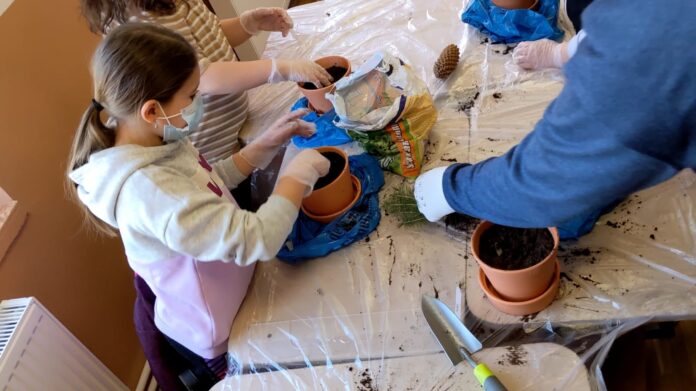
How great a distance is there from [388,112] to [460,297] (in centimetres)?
37

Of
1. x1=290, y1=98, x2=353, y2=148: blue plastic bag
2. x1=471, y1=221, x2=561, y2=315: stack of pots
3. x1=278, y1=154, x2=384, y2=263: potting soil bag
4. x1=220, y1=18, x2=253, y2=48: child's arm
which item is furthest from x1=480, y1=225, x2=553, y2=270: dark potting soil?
x1=220, y1=18, x2=253, y2=48: child's arm

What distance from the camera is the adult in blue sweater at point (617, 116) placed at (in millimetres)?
469

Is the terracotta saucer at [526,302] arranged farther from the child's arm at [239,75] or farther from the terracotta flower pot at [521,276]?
the child's arm at [239,75]

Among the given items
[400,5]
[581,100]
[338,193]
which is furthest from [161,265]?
[400,5]

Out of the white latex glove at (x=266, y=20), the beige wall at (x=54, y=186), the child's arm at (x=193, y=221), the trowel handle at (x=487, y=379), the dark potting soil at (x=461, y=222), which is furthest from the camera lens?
the white latex glove at (x=266, y=20)

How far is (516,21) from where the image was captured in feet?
3.97

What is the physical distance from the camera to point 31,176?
1.39 m

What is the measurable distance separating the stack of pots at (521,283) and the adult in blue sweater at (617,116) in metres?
0.12

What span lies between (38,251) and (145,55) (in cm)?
79

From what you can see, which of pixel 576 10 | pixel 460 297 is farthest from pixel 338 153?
pixel 576 10

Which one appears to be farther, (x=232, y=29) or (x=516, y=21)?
(x=232, y=29)

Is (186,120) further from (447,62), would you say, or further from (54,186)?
(54,186)

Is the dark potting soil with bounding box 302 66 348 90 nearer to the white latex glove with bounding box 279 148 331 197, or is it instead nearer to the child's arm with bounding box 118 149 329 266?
the white latex glove with bounding box 279 148 331 197

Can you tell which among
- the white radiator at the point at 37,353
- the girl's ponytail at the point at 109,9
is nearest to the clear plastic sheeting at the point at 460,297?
the white radiator at the point at 37,353
